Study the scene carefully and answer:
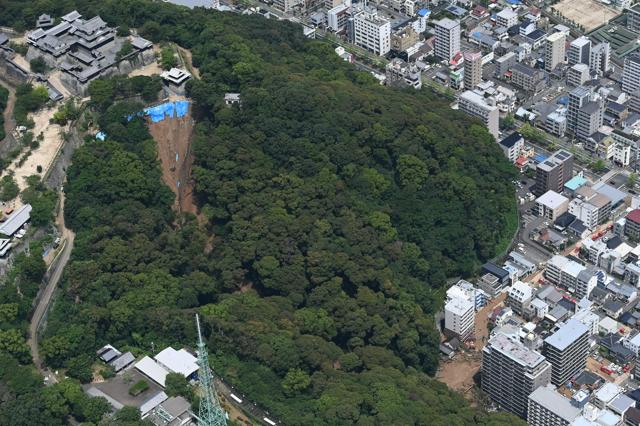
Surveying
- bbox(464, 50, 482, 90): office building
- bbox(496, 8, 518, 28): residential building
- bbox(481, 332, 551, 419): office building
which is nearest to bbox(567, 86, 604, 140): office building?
bbox(464, 50, 482, 90): office building

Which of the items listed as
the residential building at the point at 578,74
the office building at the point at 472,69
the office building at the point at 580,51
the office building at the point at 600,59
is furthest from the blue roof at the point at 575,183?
the office building at the point at 580,51

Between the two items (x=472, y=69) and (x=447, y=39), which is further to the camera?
(x=447, y=39)

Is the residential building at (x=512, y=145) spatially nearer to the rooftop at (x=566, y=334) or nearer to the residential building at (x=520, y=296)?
the residential building at (x=520, y=296)

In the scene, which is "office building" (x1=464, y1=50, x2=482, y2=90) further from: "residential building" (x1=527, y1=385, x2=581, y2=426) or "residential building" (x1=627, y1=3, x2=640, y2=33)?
"residential building" (x1=527, y1=385, x2=581, y2=426)

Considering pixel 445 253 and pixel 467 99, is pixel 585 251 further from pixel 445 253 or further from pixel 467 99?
pixel 467 99

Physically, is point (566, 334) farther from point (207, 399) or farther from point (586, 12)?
point (586, 12)

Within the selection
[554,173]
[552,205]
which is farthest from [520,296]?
[554,173]
